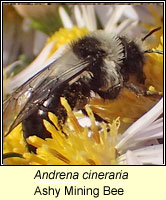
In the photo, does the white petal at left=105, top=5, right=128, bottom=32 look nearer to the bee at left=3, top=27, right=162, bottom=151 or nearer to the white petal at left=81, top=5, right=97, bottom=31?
the white petal at left=81, top=5, right=97, bottom=31

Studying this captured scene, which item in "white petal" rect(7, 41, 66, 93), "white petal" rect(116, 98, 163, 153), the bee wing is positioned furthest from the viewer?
"white petal" rect(7, 41, 66, 93)

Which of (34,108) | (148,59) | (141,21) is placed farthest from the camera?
(141,21)

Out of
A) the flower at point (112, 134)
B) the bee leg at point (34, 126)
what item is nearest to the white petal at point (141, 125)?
the flower at point (112, 134)

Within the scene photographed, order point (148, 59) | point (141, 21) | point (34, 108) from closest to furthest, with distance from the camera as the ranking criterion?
point (34, 108) → point (148, 59) → point (141, 21)

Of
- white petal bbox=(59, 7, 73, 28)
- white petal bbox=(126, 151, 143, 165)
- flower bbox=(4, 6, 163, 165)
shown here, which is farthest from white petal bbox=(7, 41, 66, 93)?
white petal bbox=(126, 151, 143, 165)

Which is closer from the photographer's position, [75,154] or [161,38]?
[75,154]

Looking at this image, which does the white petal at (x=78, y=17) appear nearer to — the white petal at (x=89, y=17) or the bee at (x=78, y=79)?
the white petal at (x=89, y=17)
